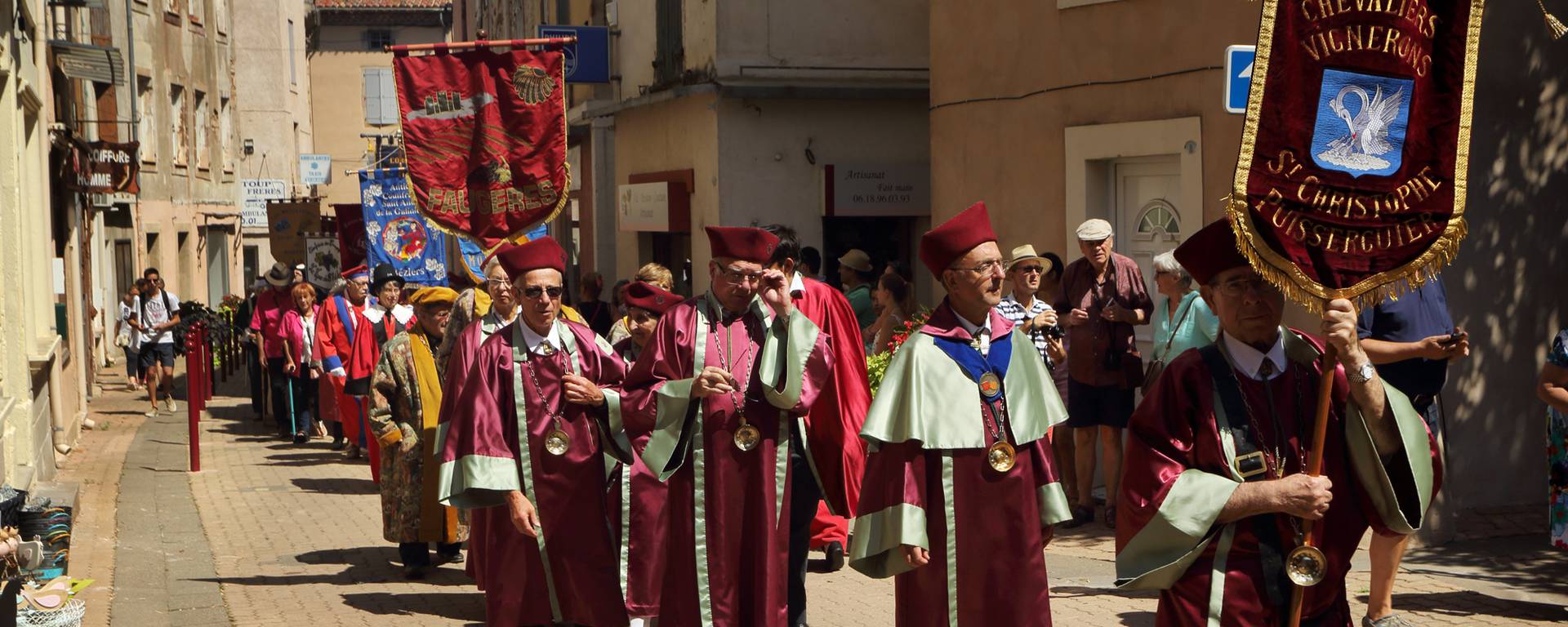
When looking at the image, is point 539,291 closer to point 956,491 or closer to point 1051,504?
point 956,491

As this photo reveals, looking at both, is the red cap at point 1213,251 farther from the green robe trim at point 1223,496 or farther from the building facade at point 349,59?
the building facade at point 349,59

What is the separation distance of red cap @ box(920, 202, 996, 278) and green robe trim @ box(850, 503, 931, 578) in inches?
30.1

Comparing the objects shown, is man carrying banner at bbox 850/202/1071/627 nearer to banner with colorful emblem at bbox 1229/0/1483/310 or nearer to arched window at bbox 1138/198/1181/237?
banner with colorful emblem at bbox 1229/0/1483/310

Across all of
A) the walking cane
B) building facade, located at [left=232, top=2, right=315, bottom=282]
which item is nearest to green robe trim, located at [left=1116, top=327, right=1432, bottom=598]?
the walking cane

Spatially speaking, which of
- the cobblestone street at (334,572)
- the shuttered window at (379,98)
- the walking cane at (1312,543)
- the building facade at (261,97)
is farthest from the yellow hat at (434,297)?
the shuttered window at (379,98)

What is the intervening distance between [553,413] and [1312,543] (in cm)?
354

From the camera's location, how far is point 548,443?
271 inches

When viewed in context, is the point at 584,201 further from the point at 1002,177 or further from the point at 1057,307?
the point at 1057,307

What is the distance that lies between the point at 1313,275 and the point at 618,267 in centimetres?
1919

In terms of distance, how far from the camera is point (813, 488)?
671 cm

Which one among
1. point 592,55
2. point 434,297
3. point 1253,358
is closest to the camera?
point 1253,358

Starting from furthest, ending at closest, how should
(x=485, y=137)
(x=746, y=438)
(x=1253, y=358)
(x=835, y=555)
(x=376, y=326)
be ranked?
(x=376, y=326)
(x=485, y=137)
(x=835, y=555)
(x=746, y=438)
(x=1253, y=358)

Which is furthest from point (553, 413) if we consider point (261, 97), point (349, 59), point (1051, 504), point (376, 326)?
point (349, 59)

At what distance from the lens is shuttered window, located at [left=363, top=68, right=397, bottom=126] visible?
49.6m
